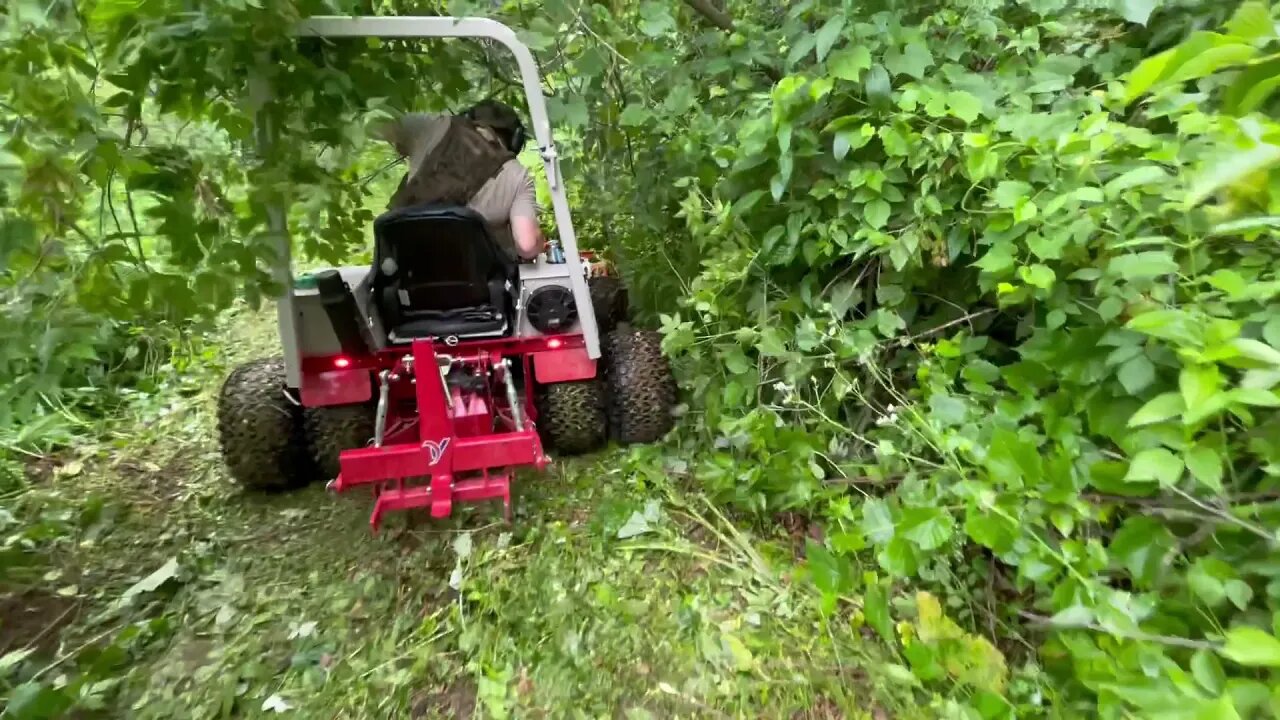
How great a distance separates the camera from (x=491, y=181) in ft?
9.85

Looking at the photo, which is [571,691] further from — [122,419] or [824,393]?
[122,419]

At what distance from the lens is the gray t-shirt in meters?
2.93

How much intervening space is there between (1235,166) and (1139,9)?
0.99 m

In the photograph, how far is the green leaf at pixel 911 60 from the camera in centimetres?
183

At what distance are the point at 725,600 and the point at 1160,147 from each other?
1.50 meters

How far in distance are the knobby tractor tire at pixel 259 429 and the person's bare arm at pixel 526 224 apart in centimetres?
105

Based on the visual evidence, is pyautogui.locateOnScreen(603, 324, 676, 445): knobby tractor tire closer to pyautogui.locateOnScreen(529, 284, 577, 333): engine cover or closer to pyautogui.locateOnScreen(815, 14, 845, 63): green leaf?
pyautogui.locateOnScreen(529, 284, 577, 333): engine cover

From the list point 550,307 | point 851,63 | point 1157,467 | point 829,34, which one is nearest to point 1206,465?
point 1157,467

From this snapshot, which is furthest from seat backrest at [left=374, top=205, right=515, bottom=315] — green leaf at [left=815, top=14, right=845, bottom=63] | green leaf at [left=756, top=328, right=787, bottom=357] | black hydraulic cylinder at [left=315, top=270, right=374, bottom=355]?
green leaf at [left=815, top=14, right=845, bottom=63]

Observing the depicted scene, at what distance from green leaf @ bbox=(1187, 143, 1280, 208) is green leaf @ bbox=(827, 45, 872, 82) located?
1004 mm

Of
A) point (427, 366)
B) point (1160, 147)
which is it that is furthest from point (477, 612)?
point (1160, 147)

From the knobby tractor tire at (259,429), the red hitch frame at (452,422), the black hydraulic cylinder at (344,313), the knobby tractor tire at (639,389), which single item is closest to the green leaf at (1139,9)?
the knobby tractor tire at (639,389)

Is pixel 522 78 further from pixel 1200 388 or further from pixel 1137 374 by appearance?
pixel 1200 388

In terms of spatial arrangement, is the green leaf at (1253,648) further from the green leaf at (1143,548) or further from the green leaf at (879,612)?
the green leaf at (879,612)
